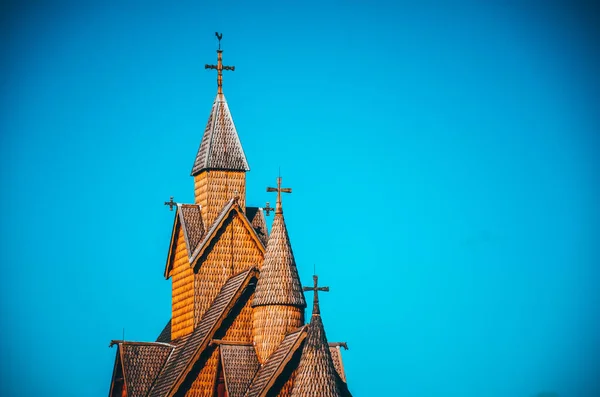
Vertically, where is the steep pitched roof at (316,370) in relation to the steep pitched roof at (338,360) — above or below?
below

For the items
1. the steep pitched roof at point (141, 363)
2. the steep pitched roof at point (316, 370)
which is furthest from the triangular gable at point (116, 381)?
the steep pitched roof at point (316, 370)

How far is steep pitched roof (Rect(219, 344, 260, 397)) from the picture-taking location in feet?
201

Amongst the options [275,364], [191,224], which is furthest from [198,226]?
[275,364]

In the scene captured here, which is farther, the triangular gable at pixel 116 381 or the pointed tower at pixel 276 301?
the triangular gable at pixel 116 381

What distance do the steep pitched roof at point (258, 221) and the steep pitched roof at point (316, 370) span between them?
27.4 feet

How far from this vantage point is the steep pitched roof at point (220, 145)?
221 feet

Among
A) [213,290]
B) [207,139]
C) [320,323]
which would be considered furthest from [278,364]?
[207,139]

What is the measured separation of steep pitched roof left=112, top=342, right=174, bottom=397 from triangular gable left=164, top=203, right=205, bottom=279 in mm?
3795

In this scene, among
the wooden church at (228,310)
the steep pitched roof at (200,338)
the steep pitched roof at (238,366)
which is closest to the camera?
the wooden church at (228,310)

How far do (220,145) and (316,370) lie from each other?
12.7 metres

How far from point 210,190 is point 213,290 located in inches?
162

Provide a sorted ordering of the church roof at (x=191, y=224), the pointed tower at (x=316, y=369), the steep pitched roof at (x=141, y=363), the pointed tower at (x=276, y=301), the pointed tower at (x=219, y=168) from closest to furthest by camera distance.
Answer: the pointed tower at (x=316, y=369), the pointed tower at (x=276, y=301), the steep pitched roof at (x=141, y=363), the church roof at (x=191, y=224), the pointed tower at (x=219, y=168)

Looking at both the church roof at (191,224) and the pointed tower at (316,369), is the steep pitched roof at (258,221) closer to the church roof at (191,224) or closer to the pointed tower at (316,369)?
the church roof at (191,224)

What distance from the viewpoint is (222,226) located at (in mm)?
66375
